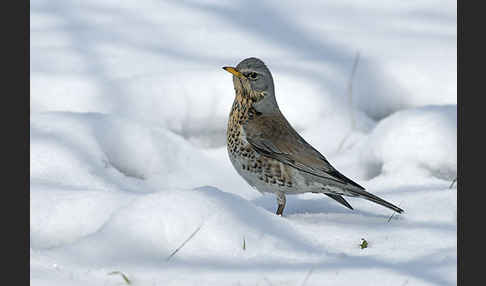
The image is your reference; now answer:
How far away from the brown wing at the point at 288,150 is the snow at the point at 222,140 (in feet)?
0.84

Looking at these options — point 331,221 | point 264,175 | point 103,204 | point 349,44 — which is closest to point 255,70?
point 264,175

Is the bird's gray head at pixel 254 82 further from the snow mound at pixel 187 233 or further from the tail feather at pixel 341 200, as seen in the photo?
the snow mound at pixel 187 233

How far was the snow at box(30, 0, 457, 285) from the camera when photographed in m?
3.66

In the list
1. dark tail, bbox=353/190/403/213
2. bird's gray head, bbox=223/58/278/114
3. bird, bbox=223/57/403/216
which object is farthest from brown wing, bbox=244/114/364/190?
bird's gray head, bbox=223/58/278/114

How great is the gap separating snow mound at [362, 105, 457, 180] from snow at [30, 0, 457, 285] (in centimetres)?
1

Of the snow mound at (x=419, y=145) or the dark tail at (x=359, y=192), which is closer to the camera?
the dark tail at (x=359, y=192)

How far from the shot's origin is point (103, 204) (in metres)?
4.19

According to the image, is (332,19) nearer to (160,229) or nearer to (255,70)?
(255,70)

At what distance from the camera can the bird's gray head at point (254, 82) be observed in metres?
→ 5.29

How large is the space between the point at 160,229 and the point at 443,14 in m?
6.19

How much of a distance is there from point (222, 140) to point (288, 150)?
1.60 metres

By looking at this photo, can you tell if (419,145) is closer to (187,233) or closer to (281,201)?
(281,201)

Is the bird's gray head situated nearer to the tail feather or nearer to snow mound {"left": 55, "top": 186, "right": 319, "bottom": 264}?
the tail feather

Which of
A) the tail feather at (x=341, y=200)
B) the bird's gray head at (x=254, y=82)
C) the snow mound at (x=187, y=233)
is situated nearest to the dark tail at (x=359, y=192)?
the tail feather at (x=341, y=200)
